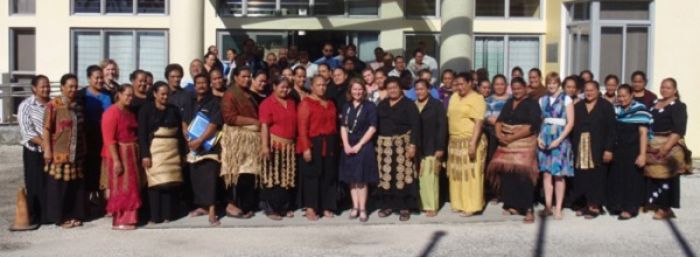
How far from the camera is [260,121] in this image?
10.5m

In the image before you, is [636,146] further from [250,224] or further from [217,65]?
[217,65]

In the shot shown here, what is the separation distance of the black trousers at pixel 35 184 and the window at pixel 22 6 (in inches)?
389

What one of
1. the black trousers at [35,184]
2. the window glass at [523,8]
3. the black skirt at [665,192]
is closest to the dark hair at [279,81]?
the black trousers at [35,184]

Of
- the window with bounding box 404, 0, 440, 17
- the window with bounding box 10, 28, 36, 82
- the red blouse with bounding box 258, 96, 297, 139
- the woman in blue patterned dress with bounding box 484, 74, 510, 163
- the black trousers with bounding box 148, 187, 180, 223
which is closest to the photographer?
the black trousers with bounding box 148, 187, 180, 223

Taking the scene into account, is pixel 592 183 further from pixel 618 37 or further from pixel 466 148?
pixel 618 37

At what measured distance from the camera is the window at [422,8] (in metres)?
19.2

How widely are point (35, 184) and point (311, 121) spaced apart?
3.01 m

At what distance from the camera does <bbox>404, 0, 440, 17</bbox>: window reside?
19.2 metres

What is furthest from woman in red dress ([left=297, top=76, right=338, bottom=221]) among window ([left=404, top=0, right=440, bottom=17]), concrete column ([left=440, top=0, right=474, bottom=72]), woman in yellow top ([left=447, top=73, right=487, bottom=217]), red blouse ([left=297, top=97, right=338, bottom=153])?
window ([left=404, top=0, right=440, bottom=17])

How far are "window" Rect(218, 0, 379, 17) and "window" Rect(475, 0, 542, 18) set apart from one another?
2.19 m

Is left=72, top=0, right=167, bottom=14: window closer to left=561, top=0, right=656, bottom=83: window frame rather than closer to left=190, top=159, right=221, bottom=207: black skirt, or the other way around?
left=561, top=0, right=656, bottom=83: window frame

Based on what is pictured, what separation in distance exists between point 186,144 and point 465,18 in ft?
20.5

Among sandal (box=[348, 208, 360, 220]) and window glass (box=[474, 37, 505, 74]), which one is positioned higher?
window glass (box=[474, 37, 505, 74])

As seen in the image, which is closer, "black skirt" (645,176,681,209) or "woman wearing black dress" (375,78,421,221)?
"woman wearing black dress" (375,78,421,221)
